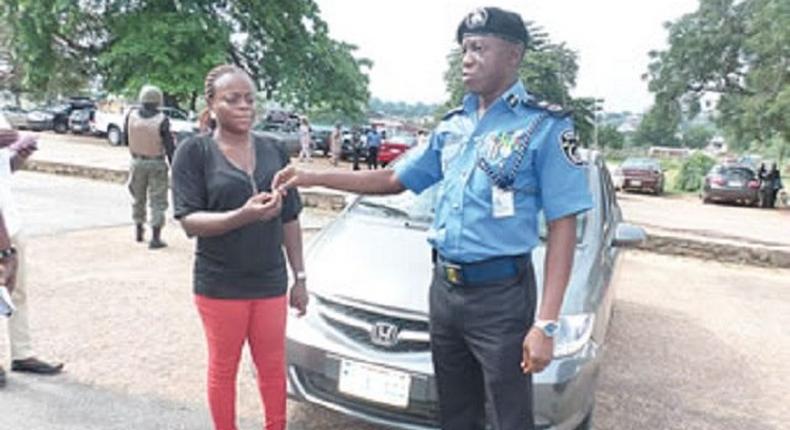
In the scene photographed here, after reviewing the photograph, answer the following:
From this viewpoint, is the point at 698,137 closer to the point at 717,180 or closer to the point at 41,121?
the point at 717,180

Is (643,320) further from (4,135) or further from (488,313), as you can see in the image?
(4,135)

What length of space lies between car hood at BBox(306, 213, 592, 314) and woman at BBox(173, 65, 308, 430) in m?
0.48

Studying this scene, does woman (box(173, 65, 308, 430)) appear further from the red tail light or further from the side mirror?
the red tail light

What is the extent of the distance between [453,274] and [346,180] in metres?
0.65

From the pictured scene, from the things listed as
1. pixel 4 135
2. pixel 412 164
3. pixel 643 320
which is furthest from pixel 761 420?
pixel 4 135

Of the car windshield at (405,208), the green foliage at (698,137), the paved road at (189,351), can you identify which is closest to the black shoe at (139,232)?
the paved road at (189,351)

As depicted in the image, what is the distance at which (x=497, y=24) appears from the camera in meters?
2.21

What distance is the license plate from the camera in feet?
10.1

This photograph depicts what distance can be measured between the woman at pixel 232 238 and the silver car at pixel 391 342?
10.9 inches

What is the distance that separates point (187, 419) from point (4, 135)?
5.30 ft

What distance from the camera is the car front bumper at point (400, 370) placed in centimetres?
301

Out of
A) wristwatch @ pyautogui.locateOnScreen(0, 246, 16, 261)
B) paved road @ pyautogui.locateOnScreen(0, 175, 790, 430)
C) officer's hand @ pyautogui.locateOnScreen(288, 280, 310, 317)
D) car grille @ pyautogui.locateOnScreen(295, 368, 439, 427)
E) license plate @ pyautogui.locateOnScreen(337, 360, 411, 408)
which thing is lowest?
paved road @ pyautogui.locateOnScreen(0, 175, 790, 430)

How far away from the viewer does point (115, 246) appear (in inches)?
307

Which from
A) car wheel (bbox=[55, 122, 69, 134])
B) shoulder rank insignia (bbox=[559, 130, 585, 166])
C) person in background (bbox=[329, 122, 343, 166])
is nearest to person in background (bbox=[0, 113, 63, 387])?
shoulder rank insignia (bbox=[559, 130, 585, 166])
